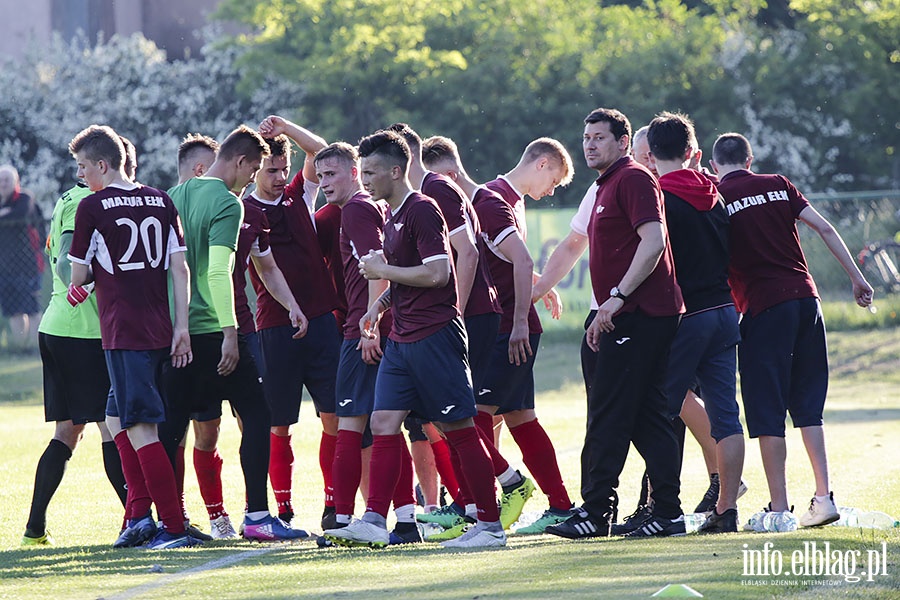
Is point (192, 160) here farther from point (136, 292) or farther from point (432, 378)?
Answer: point (432, 378)

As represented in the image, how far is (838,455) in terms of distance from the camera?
11.3m

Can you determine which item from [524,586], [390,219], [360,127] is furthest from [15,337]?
[524,586]

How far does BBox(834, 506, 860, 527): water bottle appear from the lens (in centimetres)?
776

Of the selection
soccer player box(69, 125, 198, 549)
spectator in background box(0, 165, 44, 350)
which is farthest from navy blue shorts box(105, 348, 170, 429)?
spectator in background box(0, 165, 44, 350)

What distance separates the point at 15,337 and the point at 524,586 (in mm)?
17890

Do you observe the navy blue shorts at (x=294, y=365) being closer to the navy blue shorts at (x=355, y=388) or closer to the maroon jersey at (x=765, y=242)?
the navy blue shorts at (x=355, y=388)

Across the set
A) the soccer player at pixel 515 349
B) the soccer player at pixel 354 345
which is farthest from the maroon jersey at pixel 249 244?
the soccer player at pixel 515 349

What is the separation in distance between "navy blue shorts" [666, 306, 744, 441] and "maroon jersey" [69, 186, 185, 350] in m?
2.81

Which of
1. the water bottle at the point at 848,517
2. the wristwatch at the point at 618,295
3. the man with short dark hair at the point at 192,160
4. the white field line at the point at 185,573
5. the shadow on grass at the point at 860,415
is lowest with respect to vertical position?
the water bottle at the point at 848,517

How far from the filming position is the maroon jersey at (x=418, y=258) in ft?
22.0

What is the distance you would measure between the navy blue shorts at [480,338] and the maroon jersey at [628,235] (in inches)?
29.6

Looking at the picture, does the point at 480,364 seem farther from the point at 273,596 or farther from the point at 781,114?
the point at 781,114

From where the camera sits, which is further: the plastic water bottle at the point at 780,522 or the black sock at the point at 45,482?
the black sock at the point at 45,482

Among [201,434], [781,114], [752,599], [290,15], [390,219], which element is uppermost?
[290,15]
